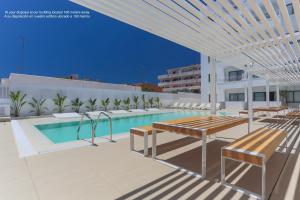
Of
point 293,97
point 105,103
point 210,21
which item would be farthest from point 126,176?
point 293,97

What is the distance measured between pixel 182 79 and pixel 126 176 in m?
59.8

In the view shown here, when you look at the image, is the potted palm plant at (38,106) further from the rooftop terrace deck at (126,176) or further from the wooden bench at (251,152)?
the wooden bench at (251,152)

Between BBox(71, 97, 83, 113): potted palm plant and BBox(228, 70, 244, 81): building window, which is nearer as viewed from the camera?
BBox(71, 97, 83, 113): potted palm plant

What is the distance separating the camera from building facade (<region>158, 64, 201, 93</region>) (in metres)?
56.7

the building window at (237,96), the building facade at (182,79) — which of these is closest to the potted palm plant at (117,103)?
the building window at (237,96)

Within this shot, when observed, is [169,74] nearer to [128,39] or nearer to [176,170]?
[128,39]

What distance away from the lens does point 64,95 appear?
1683 centimetres

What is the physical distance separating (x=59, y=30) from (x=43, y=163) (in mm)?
38678

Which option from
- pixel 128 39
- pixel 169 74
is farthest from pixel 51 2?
pixel 169 74

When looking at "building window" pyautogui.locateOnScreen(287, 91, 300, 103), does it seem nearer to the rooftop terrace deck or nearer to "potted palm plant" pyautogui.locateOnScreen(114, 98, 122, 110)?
"potted palm plant" pyautogui.locateOnScreen(114, 98, 122, 110)

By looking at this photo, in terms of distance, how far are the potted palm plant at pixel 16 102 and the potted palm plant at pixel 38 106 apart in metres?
0.77

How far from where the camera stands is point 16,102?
13.8 metres

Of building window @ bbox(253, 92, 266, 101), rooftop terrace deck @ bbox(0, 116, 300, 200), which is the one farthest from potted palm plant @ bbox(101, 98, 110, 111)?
building window @ bbox(253, 92, 266, 101)

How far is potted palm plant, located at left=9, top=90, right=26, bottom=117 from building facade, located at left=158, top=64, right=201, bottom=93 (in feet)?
156
